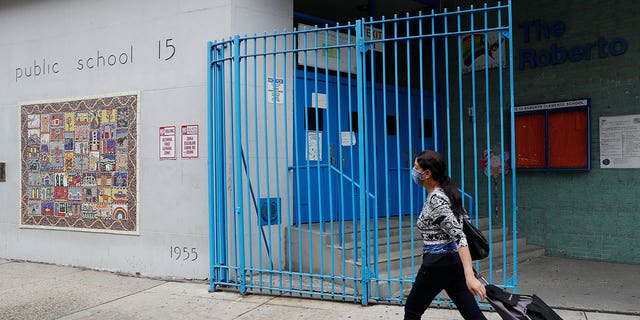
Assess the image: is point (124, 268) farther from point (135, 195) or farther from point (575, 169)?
point (575, 169)

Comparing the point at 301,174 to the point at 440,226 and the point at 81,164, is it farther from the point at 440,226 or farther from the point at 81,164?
the point at 440,226

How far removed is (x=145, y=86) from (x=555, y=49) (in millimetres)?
5817

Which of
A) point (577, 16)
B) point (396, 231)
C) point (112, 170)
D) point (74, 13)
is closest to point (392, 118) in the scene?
point (396, 231)

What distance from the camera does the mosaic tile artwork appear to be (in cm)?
728

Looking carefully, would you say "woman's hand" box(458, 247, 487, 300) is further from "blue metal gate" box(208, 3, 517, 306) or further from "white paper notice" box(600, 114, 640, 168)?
"white paper notice" box(600, 114, 640, 168)

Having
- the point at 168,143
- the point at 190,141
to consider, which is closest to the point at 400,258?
the point at 190,141

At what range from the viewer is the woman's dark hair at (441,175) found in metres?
3.83

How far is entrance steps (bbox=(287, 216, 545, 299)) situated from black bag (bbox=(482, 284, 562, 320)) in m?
1.89

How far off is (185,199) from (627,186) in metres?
5.85

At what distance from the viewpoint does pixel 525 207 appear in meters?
8.55

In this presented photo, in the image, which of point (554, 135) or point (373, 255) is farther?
point (554, 135)

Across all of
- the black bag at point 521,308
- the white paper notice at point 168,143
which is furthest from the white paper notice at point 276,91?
the black bag at point 521,308

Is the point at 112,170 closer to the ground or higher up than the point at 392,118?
closer to the ground

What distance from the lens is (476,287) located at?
3520mm
